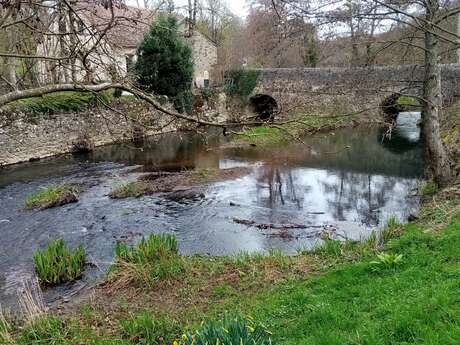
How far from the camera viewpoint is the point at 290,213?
1166cm

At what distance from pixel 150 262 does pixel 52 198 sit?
6027 mm

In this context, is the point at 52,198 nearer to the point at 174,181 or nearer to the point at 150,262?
the point at 174,181

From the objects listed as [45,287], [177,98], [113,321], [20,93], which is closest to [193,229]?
[45,287]

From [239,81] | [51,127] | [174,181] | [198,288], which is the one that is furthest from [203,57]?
[198,288]

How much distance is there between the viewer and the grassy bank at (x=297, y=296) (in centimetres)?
419

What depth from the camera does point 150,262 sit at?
7.39m

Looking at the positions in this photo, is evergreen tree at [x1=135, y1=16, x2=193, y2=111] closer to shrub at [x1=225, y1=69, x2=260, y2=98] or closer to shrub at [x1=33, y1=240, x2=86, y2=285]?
shrub at [x1=225, y1=69, x2=260, y2=98]

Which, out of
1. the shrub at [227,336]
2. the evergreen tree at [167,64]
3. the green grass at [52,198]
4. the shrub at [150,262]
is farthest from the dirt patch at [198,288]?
the evergreen tree at [167,64]

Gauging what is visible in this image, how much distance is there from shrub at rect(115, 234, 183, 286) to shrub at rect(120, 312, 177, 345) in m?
1.49

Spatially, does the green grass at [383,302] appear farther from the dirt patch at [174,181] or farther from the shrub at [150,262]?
the dirt patch at [174,181]

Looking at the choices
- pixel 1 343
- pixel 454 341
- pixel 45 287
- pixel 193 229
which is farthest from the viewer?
pixel 193 229

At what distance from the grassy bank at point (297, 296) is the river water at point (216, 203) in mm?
1232

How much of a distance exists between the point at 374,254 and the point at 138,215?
6.50 meters

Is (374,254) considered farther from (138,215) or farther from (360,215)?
(138,215)
